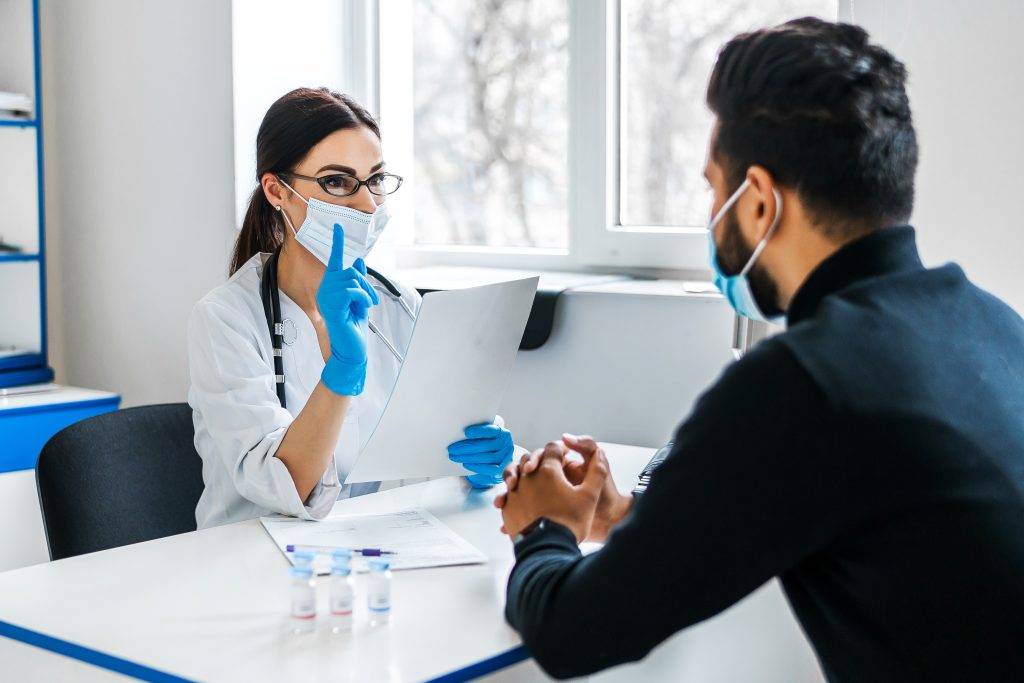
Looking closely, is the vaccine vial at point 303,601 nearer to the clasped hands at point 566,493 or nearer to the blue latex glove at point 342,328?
the clasped hands at point 566,493

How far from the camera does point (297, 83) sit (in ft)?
9.21

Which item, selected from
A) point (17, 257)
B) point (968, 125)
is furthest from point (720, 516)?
point (17, 257)

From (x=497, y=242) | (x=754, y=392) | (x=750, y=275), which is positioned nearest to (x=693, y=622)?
(x=754, y=392)

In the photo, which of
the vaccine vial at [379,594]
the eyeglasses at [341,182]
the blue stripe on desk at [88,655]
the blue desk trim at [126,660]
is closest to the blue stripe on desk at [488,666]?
the blue desk trim at [126,660]

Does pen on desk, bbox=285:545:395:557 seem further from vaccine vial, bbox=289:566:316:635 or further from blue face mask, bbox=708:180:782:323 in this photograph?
blue face mask, bbox=708:180:782:323

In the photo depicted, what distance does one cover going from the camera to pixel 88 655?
42.4 inches

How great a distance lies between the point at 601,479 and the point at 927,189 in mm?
908

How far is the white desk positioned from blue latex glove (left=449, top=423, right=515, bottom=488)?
198mm

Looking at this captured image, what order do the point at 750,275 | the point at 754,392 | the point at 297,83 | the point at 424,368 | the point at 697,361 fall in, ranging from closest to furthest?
the point at 754,392, the point at 750,275, the point at 424,368, the point at 697,361, the point at 297,83

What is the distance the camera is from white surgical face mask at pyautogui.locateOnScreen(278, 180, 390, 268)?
1821mm

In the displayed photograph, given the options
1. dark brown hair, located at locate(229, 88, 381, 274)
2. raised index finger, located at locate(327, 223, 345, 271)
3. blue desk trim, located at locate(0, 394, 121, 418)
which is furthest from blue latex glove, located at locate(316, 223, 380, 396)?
blue desk trim, located at locate(0, 394, 121, 418)

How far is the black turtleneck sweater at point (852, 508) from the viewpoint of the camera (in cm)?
84

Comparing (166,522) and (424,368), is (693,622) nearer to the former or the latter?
(424,368)

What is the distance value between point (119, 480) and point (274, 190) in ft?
1.79
